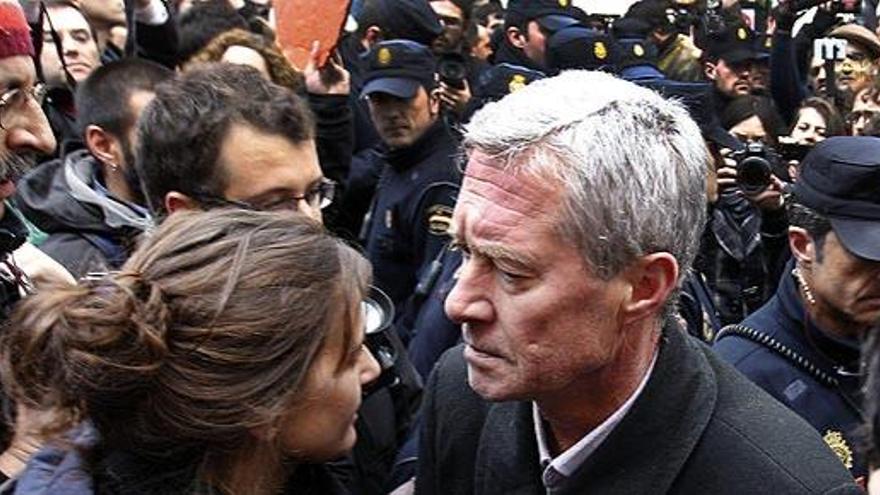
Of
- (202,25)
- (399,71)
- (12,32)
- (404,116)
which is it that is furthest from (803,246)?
(202,25)

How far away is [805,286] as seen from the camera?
292 cm

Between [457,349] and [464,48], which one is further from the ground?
[457,349]

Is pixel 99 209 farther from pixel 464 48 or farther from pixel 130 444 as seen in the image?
pixel 464 48

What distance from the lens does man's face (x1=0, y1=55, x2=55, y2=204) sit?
2.95 m

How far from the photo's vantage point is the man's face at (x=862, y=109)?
630 cm

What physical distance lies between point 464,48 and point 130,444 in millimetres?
5991

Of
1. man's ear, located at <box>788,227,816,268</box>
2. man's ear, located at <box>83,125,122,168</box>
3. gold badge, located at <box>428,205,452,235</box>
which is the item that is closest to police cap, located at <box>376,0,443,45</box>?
gold badge, located at <box>428,205,452,235</box>

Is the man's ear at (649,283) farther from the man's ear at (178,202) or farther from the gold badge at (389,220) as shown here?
the gold badge at (389,220)

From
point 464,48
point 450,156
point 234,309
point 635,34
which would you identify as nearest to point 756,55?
point 635,34

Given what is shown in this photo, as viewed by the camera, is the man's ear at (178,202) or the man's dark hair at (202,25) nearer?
the man's ear at (178,202)

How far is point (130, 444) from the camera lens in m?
1.62

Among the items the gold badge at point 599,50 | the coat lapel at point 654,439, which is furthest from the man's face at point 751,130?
the coat lapel at point 654,439

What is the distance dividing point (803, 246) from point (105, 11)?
335 cm

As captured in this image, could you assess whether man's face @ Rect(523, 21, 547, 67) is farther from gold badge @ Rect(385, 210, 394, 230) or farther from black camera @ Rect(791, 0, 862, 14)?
gold badge @ Rect(385, 210, 394, 230)
